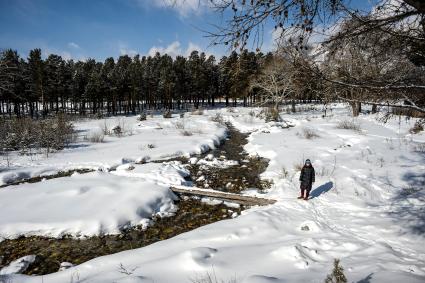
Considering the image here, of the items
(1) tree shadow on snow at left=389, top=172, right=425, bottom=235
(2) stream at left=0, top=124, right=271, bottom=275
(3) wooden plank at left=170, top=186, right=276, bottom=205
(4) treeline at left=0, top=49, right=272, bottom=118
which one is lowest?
(2) stream at left=0, top=124, right=271, bottom=275

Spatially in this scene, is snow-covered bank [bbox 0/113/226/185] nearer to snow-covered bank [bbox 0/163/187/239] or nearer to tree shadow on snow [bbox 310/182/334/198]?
snow-covered bank [bbox 0/163/187/239]

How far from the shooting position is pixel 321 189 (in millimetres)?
9305

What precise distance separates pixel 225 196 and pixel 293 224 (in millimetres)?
2507

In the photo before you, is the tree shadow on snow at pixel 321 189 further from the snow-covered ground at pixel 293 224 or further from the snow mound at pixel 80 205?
the snow mound at pixel 80 205

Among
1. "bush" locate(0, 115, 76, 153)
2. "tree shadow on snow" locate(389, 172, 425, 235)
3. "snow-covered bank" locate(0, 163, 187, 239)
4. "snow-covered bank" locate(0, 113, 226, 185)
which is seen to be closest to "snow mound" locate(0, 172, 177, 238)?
"snow-covered bank" locate(0, 163, 187, 239)

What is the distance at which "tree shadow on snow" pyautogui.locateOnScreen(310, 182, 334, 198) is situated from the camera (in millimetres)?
8948

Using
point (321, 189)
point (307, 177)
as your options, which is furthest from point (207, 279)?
point (321, 189)

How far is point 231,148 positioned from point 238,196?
8405mm

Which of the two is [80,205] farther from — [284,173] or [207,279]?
[284,173]

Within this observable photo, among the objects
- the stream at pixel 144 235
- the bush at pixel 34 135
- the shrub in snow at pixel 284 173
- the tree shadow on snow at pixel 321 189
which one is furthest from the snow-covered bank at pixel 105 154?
the tree shadow on snow at pixel 321 189

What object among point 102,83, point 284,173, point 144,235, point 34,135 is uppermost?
point 102,83

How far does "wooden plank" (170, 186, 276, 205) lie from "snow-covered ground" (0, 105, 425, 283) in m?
0.33

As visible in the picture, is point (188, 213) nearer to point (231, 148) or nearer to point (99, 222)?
point (99, 222)

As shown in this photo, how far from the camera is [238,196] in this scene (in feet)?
28.6
